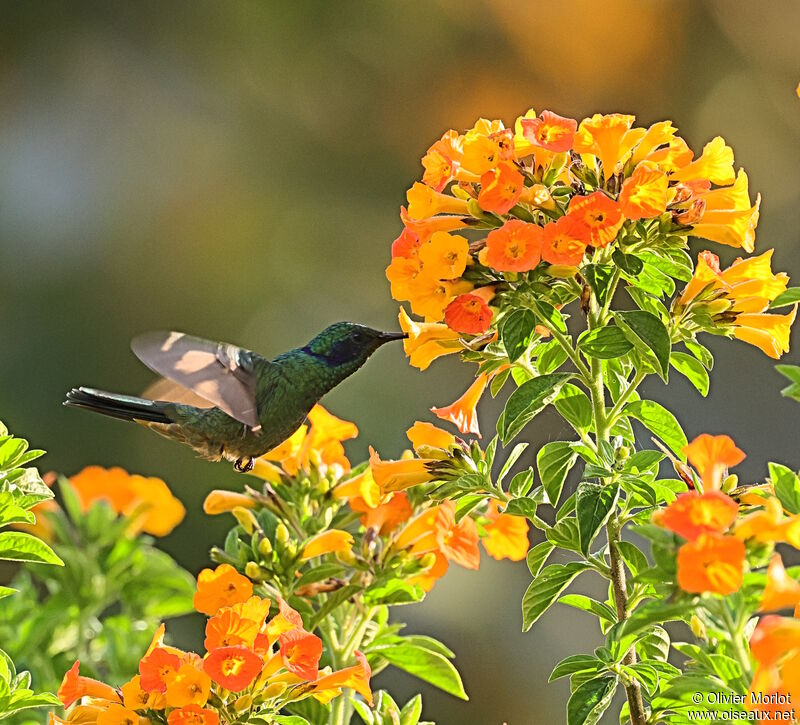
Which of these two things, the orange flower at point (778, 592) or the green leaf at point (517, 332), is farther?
the green leaf at point (517, 332)

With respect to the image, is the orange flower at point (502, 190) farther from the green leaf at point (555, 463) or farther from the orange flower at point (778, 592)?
the orange flower at point (778, 592)

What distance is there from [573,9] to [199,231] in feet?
6.43

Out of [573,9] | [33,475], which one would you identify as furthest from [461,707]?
[573,9]

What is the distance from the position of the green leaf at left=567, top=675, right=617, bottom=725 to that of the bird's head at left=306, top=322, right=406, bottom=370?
62 centimetres

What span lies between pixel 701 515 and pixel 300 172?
4.28 meters

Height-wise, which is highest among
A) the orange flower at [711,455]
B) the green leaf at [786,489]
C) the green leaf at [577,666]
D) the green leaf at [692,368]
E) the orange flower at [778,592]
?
the green leaf at [692,368]

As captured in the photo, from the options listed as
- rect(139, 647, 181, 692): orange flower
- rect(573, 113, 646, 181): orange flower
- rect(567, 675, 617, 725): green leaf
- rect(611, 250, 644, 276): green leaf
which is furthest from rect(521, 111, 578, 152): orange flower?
rect(139, 647, 181, 692): orange flower

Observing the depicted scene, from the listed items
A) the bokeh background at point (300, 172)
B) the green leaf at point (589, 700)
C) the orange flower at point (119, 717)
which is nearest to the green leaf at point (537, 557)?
the green leaf at point (589, 700)

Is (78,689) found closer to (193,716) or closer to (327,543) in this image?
(193,716)

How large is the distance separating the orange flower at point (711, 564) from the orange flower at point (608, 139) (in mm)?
498

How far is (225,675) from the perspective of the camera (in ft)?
3.62

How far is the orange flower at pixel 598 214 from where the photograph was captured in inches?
44.2

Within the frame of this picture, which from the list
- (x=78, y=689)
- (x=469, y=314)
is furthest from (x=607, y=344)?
(x=78, y=689)

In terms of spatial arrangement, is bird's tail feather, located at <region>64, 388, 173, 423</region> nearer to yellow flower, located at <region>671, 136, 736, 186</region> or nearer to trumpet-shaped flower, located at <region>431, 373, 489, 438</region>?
trumpet-shaped flower, located at <region>431, 373, 489, 438</region>
